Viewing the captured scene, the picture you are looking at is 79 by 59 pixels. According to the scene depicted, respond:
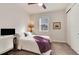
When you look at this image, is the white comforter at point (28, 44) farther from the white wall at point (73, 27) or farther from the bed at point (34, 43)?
the white wall at point (73, 27)

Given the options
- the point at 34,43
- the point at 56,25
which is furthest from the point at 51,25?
the point at 34,43

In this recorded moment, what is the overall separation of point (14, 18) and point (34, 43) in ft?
2.42

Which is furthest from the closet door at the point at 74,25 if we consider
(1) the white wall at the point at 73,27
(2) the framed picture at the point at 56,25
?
(2) the framed picture at the point at 56,25

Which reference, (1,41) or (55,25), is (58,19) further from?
(1,41)

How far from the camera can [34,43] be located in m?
2.37

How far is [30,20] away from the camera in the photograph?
214 cm

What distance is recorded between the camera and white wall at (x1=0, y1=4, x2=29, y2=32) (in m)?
2.02

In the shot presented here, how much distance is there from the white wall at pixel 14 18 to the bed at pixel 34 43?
0.25m

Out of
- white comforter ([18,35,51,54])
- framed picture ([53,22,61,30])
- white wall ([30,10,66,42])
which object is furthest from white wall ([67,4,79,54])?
white comforter ([18,35,51,54])

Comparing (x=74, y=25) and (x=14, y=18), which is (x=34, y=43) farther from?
(x=74, y=25)

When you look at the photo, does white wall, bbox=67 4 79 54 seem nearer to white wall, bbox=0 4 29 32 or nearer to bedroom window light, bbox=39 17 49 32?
bedroom window light, bbox=39 17 49 32

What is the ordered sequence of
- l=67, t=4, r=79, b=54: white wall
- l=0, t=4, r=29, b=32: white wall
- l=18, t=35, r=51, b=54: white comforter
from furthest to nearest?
l=67, t=4, r=79, b=54: white wall → l=18, t=35, r=51, b=54: white comforter → l=0, t=4, r=29, b=32: white wall

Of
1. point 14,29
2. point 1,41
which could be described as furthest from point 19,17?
point 1,41

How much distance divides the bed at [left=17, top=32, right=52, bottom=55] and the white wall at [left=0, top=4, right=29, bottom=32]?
25 cm
